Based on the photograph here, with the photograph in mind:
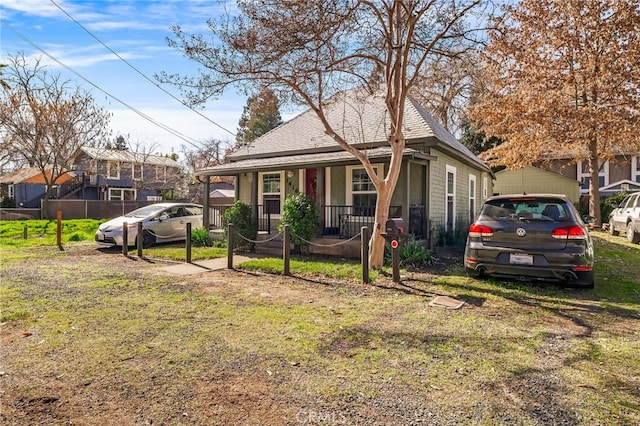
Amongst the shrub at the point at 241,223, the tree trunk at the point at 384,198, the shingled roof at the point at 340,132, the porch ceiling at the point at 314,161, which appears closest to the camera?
the tree trunk at the point at 384,198

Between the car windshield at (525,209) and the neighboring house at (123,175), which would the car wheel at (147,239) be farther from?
the neighboring house at (123,175)

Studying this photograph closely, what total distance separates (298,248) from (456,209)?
6867 millimetres

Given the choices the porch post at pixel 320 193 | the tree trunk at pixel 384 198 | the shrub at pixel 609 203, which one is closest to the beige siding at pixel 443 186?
A: the porch post at pixel 320 193

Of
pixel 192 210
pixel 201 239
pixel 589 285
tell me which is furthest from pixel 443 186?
pixel 192 210

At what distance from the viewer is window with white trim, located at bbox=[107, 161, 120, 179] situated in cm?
3384

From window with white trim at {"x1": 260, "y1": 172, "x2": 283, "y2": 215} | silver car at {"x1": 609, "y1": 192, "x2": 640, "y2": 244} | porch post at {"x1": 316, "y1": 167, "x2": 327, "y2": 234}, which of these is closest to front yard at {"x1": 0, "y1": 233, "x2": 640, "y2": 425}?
porch post at {"x1": 316, "y1": 167, "x2": 327, "y2": 234}

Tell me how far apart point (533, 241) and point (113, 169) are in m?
36.4

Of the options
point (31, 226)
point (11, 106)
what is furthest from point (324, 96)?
point (11, 106)

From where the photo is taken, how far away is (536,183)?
90.7ft

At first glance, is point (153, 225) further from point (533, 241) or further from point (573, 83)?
point (573, 83)

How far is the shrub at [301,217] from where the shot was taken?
33.0ft

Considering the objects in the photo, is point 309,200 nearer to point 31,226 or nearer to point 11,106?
point 31,226

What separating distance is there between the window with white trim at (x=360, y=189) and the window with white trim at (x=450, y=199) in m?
3.11

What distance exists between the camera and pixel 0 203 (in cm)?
2961
